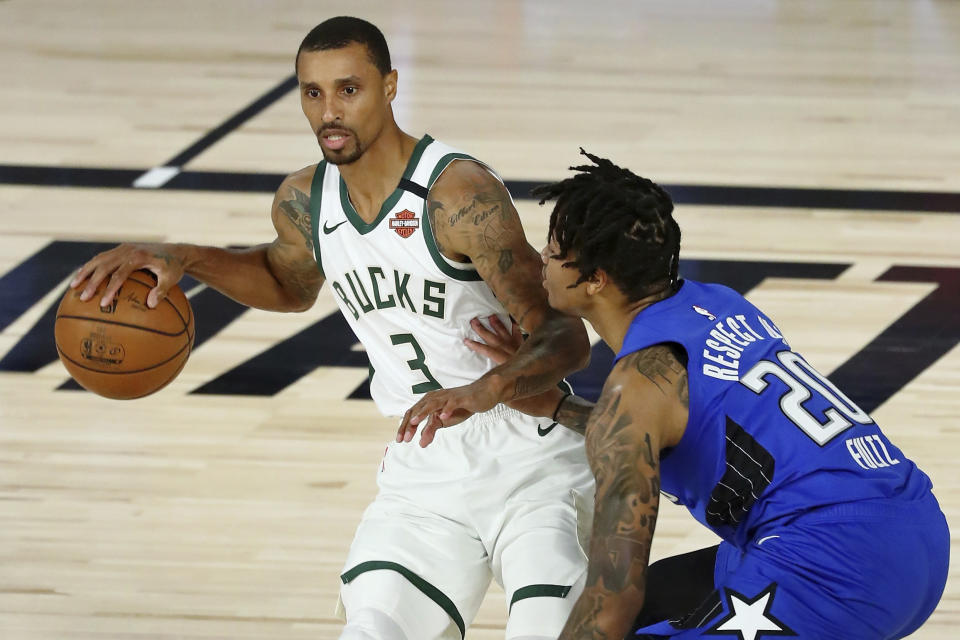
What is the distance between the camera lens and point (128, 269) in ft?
10.2

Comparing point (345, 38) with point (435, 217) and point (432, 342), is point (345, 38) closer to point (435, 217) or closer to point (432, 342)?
point (435, 217)

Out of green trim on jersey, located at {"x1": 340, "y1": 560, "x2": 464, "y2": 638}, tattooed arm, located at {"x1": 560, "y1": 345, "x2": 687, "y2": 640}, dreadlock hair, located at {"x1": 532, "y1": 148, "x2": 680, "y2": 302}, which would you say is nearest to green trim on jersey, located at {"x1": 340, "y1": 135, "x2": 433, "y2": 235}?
dreadlock hair, located at {"x1": 532, "y1": 148, "x2": 680, "y2": 302}

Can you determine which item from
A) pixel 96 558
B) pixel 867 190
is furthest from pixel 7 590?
pixel 867 190

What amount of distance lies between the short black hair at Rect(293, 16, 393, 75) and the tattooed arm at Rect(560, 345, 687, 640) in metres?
1.01

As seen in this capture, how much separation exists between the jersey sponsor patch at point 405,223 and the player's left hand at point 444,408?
460 millimetres

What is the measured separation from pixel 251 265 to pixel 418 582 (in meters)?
0.99

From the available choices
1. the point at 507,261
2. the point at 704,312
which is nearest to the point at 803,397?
the point at 704,312

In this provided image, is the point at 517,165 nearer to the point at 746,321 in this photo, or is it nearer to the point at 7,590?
the point at 7,590

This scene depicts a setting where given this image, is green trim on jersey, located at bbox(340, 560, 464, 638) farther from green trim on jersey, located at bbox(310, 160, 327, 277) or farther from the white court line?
the white court line

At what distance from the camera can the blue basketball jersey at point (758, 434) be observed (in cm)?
235

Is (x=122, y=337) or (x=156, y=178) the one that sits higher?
(x=122, y=337)

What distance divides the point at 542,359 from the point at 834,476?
70 centimetres

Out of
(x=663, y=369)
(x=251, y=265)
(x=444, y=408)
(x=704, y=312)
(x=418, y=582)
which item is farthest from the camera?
(x=251, y=265)

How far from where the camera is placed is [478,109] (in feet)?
27.8
